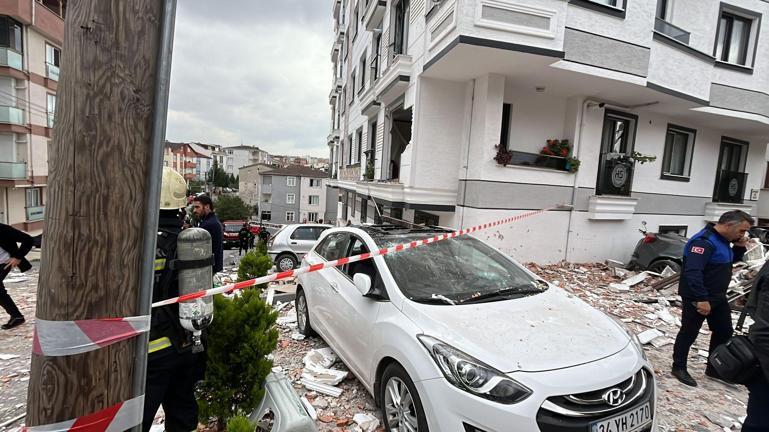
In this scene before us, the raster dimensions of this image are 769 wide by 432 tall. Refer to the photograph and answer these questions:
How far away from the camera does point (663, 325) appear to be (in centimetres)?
529

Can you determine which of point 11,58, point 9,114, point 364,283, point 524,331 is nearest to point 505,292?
point 524,331

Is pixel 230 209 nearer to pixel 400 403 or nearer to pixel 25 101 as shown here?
pixel 25 101

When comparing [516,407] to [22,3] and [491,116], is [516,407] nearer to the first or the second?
[491,116]

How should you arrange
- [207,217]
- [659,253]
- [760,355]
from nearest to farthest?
[760,355] → [207,217] → [659,253]

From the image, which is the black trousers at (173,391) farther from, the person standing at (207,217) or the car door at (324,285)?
the person standing at (207,217)

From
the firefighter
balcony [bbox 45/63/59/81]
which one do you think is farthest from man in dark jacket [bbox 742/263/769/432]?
balcony [bbox 45/63/59/81]

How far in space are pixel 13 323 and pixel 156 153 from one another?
213 inches

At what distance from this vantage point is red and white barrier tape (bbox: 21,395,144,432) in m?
1.23

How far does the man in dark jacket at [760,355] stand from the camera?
6.54ft

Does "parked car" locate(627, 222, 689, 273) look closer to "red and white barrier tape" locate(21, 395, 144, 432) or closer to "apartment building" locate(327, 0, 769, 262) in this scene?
"apartment building" locate(327, 0, 769, 262)

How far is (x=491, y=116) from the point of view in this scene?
25.0 feet

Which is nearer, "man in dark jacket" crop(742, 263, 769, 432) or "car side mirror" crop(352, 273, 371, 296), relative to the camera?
"man in dark jacket" crop(742, 263, 769, 432)

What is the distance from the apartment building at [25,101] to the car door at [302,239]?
18079 mm

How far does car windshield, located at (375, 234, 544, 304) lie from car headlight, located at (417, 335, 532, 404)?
54 centimetres
